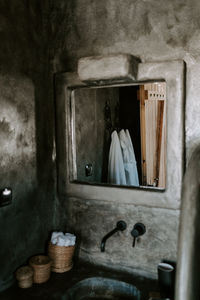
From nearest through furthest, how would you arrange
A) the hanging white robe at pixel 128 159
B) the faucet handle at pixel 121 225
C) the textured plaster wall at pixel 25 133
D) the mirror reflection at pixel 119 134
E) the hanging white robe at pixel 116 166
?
the textured plaster wall at pixel 25 133
the faucet handle at pixel 121 225
the mirror reflection at pixel 119 134
the hanging white robe at pixel 116 166
the hanging white robe at pixel 128 159

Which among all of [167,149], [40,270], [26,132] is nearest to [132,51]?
[167,149]

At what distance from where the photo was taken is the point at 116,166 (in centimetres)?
460

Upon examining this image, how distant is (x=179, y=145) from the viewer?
2.81 metres

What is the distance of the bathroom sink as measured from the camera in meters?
A: 2.96

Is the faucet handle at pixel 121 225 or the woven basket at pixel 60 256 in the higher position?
the faucet handle at pixel 121 225

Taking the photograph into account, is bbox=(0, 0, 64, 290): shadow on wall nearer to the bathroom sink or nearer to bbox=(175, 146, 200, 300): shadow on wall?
the bathroom sink

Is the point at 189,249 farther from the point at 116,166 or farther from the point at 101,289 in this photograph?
the point at 116,166

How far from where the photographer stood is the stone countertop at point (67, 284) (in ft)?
9.04

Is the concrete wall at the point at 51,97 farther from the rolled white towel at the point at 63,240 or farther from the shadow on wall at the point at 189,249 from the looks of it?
the shadow on wall at the point at 189,249

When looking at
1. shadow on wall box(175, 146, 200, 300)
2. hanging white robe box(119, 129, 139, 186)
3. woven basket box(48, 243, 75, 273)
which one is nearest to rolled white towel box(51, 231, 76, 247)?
woven basket box(48, 243, 75, 273)

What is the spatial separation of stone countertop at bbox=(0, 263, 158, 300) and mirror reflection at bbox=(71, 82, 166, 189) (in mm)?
1073

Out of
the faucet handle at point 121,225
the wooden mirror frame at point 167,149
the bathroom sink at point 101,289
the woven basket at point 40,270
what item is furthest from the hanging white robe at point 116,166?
the woven basket at point 40,270

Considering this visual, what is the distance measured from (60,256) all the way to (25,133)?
4.60 ft

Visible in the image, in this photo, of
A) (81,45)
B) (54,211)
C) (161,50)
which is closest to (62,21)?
(81,45)
